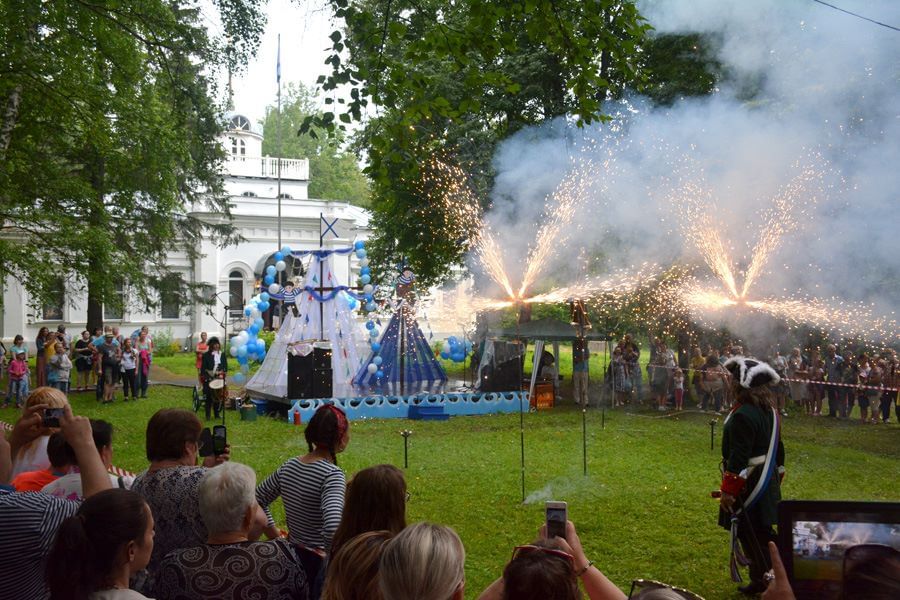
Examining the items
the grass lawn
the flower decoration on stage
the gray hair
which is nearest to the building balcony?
the flower decoration on stage

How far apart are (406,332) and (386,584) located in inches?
709

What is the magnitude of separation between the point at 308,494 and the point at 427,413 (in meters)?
13.4

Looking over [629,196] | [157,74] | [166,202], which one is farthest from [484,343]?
[157,74]

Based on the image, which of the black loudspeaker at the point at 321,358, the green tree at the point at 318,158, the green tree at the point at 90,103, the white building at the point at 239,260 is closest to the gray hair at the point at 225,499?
the green tree at the point at 90,103

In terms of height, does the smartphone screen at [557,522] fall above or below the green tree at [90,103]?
below

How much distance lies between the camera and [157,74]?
571 inches

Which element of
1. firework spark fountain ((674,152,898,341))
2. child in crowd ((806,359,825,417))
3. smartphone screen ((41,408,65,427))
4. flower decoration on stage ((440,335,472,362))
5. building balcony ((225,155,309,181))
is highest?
building balcony ((225,155,309,181))

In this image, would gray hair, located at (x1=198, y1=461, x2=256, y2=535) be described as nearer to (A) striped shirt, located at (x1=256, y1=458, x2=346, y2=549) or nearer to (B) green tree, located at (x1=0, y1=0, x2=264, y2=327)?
(A) striped shirt, located at (x1=256, y1=458, x2=346, y2=549)

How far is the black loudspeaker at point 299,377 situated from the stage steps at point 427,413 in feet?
7.66

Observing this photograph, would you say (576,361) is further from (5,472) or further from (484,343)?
(5,472)

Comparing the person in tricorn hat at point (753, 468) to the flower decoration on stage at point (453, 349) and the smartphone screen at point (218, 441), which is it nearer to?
the smartphone screen at point (218, 441)

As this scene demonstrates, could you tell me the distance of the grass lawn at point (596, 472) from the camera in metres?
7.69

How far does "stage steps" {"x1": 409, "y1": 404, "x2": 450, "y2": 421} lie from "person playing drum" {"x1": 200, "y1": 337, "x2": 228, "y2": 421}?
4.17 m

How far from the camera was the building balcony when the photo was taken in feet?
146
